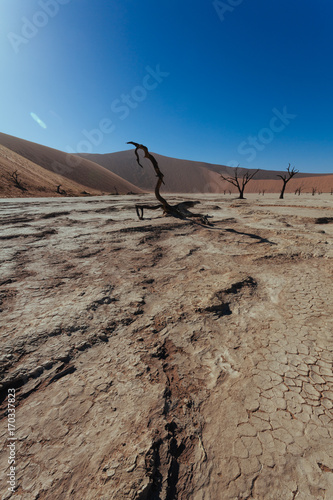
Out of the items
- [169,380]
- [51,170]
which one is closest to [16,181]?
[51,170]

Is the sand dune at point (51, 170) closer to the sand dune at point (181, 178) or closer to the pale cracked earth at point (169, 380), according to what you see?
the sand dune at point (181, 178)

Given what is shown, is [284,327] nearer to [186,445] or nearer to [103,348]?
[186,445]

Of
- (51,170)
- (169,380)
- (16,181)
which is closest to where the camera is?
(169,380)

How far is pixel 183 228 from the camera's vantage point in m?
5.18

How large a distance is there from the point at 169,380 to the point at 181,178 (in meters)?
78.2

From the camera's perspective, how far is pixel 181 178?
74.6 m

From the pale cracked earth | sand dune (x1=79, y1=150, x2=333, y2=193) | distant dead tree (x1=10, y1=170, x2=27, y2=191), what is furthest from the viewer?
sand dune (x1=79, y1=150, x2=333, y2=193)

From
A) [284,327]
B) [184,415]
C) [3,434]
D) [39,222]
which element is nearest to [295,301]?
[284,327]

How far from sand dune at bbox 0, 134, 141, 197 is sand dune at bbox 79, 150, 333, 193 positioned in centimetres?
2115

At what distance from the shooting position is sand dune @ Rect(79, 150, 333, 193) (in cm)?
6237

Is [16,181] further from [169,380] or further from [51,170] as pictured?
[169,380]

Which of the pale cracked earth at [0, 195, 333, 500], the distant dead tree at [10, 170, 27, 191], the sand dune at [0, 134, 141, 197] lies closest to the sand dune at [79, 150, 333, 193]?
the sand dune at [0, 134, 141, 197]

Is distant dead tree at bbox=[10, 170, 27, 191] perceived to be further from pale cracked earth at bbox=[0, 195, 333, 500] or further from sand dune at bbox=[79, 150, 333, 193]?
sand dune at bbox=[79, 150, 333, 193]

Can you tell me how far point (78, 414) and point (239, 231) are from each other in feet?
15.0
